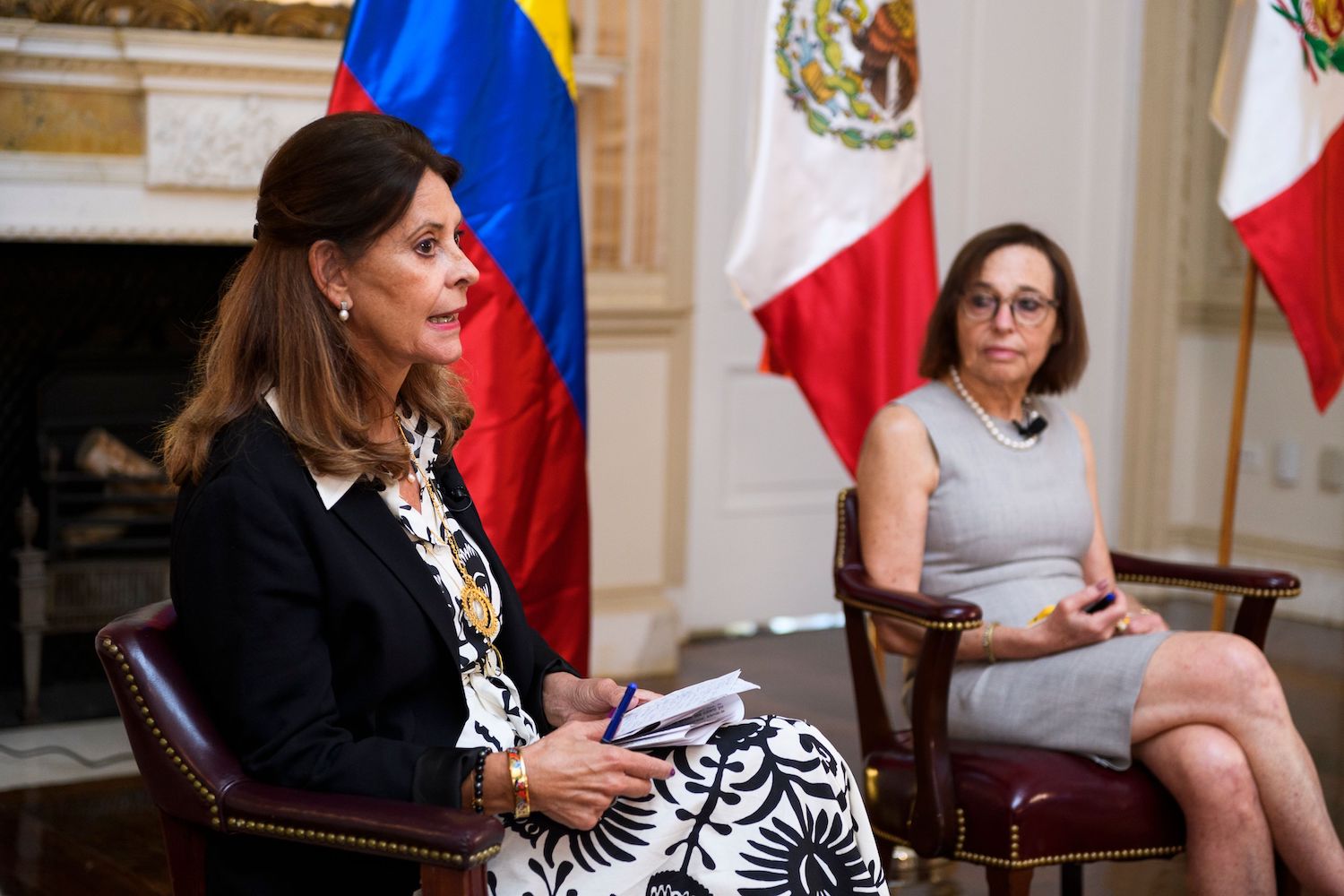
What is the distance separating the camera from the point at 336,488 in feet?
5.16

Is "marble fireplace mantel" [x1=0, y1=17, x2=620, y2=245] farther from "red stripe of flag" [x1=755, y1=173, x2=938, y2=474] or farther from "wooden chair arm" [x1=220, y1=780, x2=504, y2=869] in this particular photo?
"wooden chair arm" [x1=220, y1=780, x2=504, y2=869]

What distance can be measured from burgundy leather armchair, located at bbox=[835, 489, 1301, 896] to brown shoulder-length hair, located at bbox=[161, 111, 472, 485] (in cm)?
93

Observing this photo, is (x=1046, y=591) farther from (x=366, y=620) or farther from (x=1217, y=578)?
(x=366, y=620)

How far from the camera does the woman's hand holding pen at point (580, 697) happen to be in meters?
1.78

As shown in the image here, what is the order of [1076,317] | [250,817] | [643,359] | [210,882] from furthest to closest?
1. [643,359]
2. [1076,317]
3. [210,882]
4. [250,817]

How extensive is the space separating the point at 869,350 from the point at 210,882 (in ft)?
6.58

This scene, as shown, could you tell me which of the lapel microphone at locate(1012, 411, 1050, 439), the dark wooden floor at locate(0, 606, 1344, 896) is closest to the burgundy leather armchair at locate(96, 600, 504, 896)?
the dark wooden floor at locate(0, 606, 1344, 896)

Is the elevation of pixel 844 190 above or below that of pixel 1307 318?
above

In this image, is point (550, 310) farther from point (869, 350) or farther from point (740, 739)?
point (740, 739)

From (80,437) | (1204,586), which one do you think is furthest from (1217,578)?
(80,437)

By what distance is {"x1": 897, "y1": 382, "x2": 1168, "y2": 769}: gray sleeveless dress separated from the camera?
225 cm

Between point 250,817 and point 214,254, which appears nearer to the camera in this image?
point 250,817

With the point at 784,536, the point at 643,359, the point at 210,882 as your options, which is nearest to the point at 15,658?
the point at 643,359

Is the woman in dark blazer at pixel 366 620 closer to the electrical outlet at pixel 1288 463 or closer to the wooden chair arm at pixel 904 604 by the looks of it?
the wooden chair arm at pixel 904 604
